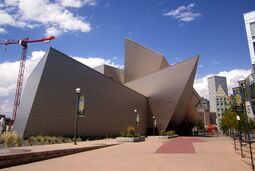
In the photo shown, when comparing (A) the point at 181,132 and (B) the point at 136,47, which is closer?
(B) the point at 136,47

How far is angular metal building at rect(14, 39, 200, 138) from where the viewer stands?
22000mm

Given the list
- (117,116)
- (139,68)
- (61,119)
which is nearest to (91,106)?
(61,119)

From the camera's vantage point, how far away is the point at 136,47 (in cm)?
5838

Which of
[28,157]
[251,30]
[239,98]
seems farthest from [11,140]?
[251,30]

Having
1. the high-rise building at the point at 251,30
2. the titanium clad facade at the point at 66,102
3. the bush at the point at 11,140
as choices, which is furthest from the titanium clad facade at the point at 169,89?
the bush at the point at 11,140

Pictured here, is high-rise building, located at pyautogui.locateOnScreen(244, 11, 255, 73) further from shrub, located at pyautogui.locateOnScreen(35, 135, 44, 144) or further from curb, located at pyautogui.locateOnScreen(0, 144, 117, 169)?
curb, located at pyautogui.locateOnScreen(0, 144, 117, 169)

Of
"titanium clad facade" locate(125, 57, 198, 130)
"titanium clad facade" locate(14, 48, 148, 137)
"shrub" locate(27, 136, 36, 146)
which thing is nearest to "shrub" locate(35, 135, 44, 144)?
"shrub" locate(27, 136, 36, 146)

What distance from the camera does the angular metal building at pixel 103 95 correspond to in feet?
72.2

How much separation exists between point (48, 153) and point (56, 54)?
16251mm

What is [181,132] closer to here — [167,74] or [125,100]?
[167,74]

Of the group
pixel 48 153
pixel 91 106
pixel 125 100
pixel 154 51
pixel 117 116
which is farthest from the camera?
pixel 154 51

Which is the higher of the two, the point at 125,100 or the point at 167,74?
the point at 167,74

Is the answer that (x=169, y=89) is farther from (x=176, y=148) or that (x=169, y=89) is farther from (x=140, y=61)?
(x=176, y=148)

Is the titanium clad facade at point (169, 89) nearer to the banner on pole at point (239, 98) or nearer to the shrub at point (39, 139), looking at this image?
the shrub at point (39, 139)
